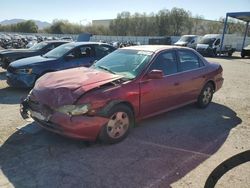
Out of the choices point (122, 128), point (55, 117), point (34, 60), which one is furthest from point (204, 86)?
point (34, 60)

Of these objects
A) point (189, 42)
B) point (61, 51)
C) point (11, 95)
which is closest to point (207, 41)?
point (189, 42)

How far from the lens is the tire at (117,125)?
4.42m

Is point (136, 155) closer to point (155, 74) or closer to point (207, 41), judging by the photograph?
point (155, 74)

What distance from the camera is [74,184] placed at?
11.2 feet

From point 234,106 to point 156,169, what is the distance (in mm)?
4299

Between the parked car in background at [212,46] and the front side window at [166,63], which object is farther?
the parked car in background at [212,46]

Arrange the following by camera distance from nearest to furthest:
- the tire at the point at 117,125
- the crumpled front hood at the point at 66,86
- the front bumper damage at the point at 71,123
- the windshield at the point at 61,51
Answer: the front bumper damage at the point at 71,123 → the crumpled front hood at the point at 66,86 → the tire at the point at 117,125 → the windshield at the point at 61,51

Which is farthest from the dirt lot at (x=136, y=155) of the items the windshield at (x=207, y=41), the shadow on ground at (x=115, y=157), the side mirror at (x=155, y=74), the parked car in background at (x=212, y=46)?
the windshield at (x=207, y=41)

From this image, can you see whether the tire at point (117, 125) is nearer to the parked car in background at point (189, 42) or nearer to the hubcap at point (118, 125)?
the hubcap at point (118, 125)

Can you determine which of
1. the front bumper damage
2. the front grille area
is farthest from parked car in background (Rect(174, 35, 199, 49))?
the front bumper damage

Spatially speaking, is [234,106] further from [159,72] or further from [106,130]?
[106,130]

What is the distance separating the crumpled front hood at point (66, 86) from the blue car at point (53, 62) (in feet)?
10.7

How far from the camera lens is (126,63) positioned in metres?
5.43

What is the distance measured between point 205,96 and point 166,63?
1.80 meters
